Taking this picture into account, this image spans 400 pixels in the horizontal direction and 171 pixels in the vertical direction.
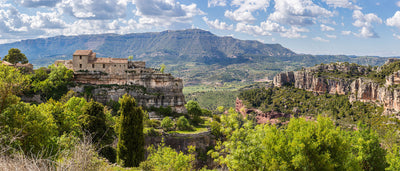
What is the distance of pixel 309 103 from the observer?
12038 cm

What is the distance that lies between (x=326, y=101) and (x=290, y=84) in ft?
107

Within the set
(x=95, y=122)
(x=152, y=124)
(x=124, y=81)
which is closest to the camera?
(x=95, y=122)

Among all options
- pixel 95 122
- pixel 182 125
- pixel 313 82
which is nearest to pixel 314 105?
pixel 313 82

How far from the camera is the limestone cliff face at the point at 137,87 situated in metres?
55.7

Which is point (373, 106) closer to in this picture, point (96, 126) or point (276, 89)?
point (276, 89)

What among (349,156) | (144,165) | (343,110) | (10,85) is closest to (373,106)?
(343,110)

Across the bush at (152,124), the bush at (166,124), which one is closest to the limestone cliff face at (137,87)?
the bush at (152,124)

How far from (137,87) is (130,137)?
27856 millimetres

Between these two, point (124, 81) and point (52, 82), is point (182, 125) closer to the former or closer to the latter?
point (124, 81)

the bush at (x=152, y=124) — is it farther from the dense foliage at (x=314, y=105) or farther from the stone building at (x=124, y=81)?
the dense foliage at (x=314, y=105)

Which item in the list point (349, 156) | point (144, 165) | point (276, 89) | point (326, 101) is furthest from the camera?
point (276, 89)

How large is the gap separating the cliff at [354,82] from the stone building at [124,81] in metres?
76.2

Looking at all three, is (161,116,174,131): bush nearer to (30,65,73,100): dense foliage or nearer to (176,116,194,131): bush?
(176,116,194,131): bush

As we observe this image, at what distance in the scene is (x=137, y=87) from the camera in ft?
191
